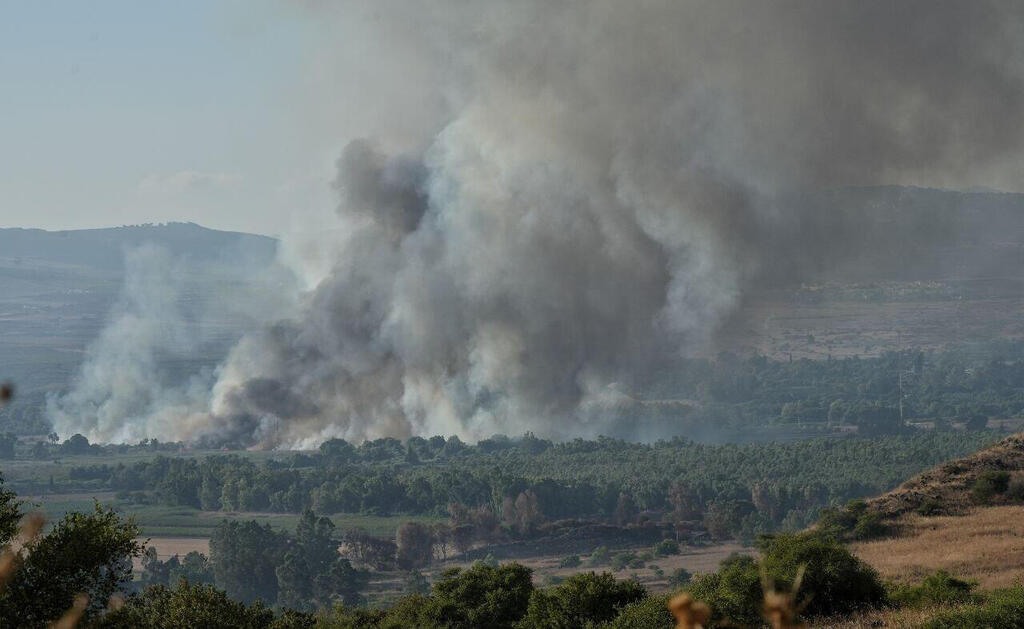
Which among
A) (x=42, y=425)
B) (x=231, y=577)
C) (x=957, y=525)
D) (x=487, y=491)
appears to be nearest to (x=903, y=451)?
(x=487, y=491)

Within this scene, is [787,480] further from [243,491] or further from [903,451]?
[243,491]

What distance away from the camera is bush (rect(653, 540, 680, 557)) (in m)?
80.0

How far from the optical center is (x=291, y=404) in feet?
483

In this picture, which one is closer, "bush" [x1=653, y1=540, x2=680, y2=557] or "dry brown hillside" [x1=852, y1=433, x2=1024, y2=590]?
"dry brown hillside" [x1=852, y1=433, x2=1024, y2=590]

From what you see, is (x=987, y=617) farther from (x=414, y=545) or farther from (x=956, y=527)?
(x=414, y=545)

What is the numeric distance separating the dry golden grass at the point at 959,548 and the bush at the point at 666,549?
1338 inches

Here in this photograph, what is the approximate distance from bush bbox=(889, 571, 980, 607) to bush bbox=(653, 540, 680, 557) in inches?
1994

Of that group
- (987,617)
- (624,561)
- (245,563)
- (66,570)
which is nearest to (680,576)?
(624,561)

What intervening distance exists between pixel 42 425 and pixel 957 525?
552 feet

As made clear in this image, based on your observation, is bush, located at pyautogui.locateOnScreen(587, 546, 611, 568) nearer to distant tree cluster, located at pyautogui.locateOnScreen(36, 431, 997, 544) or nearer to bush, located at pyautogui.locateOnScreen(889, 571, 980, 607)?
distant tree cluster, located at pyautogui.locateOnScreen(36, 431, 997, 544)

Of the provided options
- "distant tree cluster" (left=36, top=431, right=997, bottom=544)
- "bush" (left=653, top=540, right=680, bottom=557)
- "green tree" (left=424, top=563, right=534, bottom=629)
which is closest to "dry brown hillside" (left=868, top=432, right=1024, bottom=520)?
"green tree" (left=424, top=563, right=534, bottom=629)

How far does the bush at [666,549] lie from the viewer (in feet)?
262

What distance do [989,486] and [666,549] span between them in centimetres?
3536

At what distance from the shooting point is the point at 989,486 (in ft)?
156
